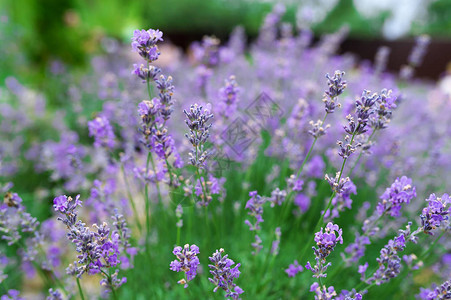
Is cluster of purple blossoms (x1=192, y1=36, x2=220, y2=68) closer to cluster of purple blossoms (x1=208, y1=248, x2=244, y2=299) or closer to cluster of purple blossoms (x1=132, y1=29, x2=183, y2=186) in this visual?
cluster of purple blossoms (x1=132, y1=29, x2=183, y2=186)

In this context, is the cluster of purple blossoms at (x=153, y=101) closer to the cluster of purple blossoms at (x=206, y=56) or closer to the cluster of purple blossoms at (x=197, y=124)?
the cluster of purple blossoms at (x=197, y=124)

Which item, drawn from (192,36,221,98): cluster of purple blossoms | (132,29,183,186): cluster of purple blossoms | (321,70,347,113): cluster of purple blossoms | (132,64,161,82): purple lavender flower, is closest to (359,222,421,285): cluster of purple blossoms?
(321,70,347,113): cluster of purple blossoms

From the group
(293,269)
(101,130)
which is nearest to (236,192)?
(293,269)

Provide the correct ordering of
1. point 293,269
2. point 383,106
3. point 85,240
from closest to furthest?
point 85,240 → point 383,106 → point 293,269

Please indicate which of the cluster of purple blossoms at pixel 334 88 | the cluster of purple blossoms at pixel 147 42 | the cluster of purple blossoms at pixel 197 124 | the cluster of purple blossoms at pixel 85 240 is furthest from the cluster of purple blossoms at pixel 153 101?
the cluster of purple blossoms at pixel 334 88

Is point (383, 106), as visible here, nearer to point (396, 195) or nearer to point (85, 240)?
point (396, 195)

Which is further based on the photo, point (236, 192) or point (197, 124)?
point (236, 192)

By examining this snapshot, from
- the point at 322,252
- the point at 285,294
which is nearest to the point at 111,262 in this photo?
the point at 322,252

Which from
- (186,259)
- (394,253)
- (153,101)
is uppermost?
(153,101)
